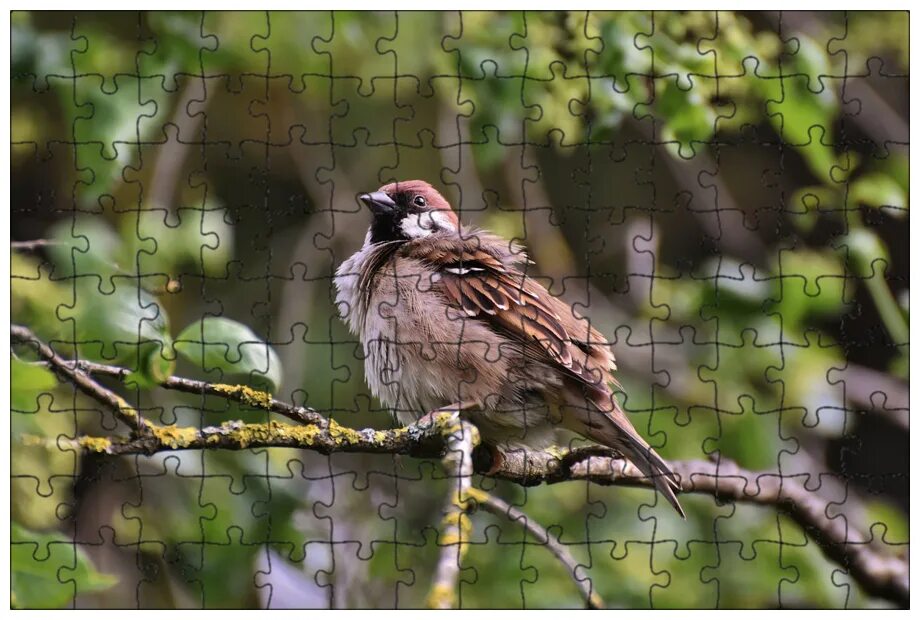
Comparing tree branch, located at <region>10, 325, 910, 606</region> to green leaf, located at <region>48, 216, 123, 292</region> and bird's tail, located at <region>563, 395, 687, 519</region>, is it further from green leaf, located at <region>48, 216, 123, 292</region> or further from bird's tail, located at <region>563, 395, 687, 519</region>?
green leaf, located at <region>48, 216, 123, 292</region>

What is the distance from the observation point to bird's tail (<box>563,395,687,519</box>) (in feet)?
12.2

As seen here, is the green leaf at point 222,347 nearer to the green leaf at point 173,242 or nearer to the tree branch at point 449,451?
the tree branch at point 449,451

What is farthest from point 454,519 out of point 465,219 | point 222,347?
point 465,219

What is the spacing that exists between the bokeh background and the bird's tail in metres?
0.19

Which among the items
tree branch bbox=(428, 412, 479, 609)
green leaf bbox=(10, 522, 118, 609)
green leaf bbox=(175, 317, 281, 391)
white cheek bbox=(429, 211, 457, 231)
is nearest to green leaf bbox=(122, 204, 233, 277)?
green leaf bbox=(175, 317, 281, 391)

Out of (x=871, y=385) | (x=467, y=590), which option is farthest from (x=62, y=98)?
(x=871, y=385)

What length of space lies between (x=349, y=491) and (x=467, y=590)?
2.26ft

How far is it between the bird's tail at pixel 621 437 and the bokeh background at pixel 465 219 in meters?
0.19

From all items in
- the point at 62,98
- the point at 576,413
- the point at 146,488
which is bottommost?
the point at 146,488

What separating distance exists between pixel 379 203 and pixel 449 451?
66.6 inches

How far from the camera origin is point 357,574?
183 inches

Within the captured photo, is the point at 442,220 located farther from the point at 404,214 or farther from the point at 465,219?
the point at 465,219

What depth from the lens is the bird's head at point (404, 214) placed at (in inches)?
182
